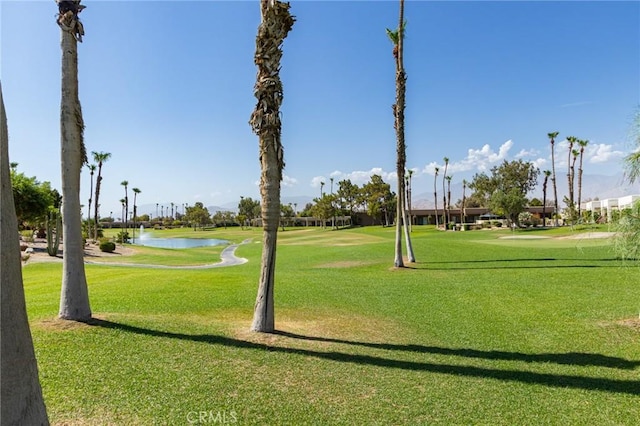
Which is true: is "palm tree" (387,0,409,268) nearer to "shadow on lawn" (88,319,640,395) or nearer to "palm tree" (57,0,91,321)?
"shadow on lawn" (88,319,640,395)

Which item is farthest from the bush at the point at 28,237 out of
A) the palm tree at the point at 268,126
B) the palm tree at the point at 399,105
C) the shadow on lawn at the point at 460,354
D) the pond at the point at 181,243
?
the palm tree at the point at 268,126

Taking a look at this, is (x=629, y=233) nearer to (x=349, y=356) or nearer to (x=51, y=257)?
(x=349, y=356)

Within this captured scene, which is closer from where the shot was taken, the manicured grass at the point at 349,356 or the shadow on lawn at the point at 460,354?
the manicured grass at the point at 349,356

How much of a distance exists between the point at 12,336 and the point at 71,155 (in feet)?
21.7

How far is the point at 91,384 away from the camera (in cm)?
581

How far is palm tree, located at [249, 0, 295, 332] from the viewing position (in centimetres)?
898

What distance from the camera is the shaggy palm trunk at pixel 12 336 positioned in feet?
11.4

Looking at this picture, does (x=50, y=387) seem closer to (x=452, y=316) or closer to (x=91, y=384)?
(x=91, y=384)

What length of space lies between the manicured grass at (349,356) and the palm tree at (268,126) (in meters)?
1.07

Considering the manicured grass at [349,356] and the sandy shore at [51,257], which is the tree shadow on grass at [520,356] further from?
the sandy shore at [51,257]

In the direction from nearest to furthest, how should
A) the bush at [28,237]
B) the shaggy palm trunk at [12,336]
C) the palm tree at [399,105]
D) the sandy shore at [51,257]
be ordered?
the shaggy palm trunk at [12,336] < the palm tree at [399,105] < the sandy shore at [51,257] < the bush at [28,237]

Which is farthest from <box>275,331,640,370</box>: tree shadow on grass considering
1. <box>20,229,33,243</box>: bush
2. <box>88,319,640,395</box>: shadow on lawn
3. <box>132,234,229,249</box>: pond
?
<box>132,234,229,249</box>: pond

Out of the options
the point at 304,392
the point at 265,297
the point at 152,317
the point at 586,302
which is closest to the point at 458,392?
the point at 304,392

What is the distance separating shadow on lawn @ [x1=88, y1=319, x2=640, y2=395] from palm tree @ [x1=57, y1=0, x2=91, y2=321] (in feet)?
2.95
